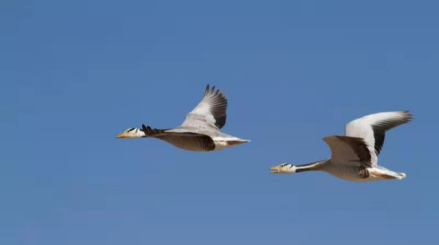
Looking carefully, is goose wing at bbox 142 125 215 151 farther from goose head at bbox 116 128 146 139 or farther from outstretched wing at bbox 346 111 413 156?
outstretched wing at bbox 346 111 413 156

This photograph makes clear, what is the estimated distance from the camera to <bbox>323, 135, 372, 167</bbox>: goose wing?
2275 centimetres

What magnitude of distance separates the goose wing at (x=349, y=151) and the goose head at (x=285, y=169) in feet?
7.30

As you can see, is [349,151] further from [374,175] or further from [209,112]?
[209,112]

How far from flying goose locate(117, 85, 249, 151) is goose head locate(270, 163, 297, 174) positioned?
150 cm

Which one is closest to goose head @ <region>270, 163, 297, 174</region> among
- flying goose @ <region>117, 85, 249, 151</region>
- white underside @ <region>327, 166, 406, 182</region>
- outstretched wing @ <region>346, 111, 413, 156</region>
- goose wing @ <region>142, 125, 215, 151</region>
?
flying goose @ <region>117, 85, 249, 151</region>

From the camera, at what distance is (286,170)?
26.1m

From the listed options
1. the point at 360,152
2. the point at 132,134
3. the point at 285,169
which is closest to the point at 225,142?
the point at 285,169

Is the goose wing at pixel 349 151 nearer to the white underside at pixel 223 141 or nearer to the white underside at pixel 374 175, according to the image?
the white underside at pixel 374 175

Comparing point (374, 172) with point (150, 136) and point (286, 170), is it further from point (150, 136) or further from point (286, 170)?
point (150, 136)

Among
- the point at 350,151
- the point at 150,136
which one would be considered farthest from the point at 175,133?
the point at 350,151

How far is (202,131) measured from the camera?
2775 centimetres

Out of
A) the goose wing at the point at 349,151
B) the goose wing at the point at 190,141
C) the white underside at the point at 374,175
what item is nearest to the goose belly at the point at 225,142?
the goose wing at the point at 190,141

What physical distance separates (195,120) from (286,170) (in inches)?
210

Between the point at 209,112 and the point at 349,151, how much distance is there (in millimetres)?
8730
